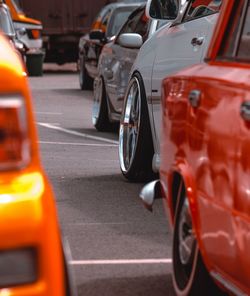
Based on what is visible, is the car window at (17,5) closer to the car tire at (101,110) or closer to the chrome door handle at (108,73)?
the car tire at (101,110)

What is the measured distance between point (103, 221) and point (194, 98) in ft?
10.1

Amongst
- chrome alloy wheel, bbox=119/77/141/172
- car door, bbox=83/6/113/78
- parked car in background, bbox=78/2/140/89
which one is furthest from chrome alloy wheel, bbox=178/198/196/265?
car door, bbox=83/6/113/78

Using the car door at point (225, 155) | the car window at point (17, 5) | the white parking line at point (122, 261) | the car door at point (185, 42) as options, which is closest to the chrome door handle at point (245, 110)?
the car door at point (225, 155)

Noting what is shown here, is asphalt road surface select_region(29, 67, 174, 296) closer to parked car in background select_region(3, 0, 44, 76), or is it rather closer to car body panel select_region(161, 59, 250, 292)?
car body panel select_region(161, 59, 250, 292)

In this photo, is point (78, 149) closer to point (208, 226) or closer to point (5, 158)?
point (208, 226)

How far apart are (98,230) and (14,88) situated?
4432 millimetres

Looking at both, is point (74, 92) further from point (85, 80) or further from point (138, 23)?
point (138, 23)

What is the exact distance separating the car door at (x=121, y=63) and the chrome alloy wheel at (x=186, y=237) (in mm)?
7863

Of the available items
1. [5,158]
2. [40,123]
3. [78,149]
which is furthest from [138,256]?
[40,123]

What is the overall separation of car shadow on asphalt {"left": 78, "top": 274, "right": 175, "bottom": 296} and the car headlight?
8.31 feet

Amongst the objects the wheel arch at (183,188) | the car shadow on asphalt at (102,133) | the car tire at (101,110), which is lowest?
the car shadow on asphalt at (102,133)

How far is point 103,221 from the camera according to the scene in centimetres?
884

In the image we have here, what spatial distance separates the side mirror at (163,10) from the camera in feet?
31.3

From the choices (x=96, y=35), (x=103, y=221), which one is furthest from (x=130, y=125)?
(x=96, y=35)
